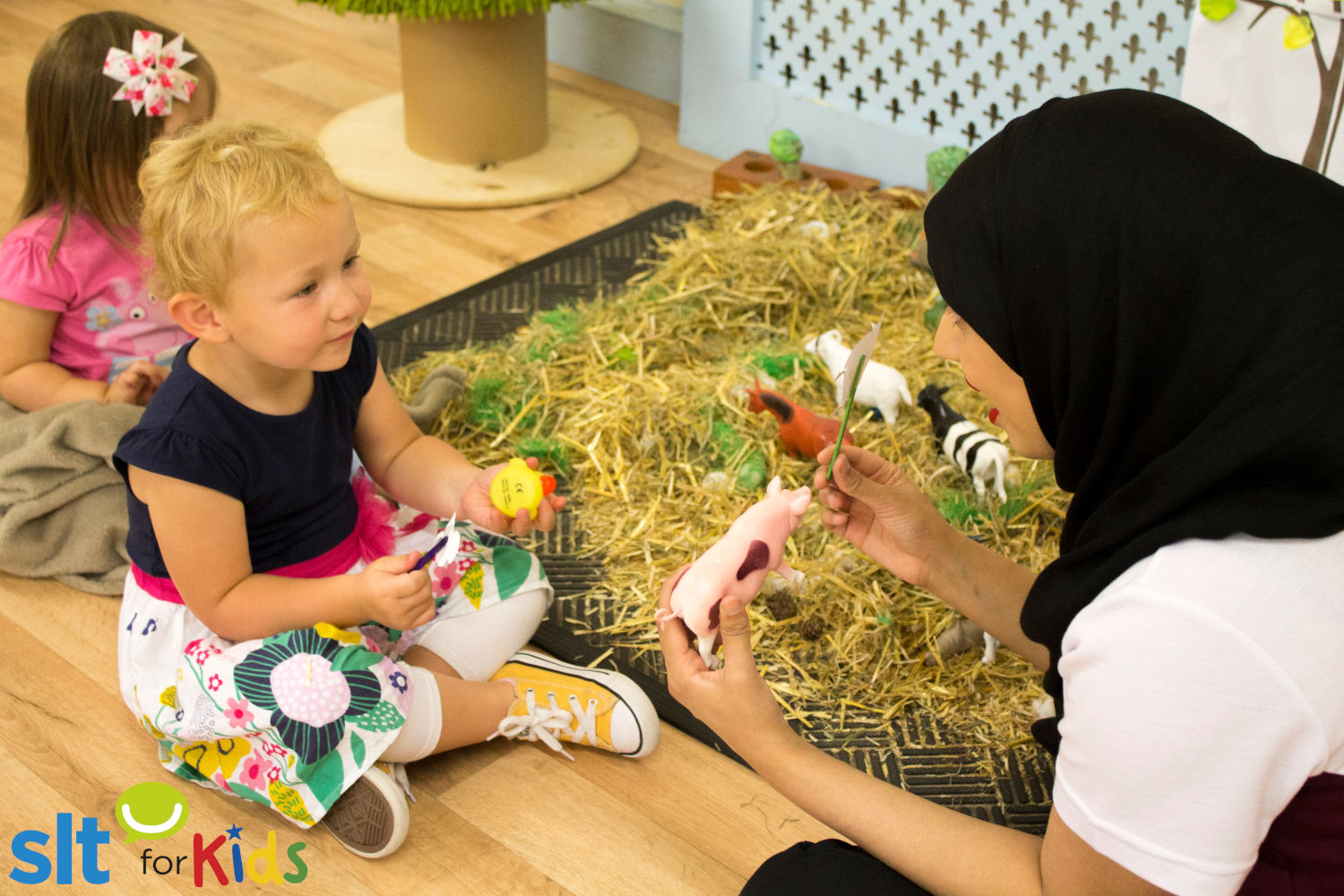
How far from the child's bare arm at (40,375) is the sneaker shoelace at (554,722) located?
0.78 meters

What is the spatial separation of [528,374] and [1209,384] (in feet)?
5.00

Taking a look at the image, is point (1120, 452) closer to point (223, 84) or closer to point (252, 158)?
point (252, 158)

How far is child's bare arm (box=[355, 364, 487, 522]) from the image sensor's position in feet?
5.23

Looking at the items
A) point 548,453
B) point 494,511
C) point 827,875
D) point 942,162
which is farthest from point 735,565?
point 942,162

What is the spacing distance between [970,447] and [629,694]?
0.70 metres

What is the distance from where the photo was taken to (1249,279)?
855 mm

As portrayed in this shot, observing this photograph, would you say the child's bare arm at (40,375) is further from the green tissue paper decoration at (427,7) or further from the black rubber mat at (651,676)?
the green tissue paper decoration at (427,7)

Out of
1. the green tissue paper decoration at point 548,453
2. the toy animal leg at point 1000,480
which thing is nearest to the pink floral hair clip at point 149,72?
the green tissue paper decoration at point 548,453

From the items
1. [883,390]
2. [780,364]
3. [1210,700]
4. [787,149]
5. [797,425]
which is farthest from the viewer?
[787,149]

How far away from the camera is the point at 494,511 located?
1.52m

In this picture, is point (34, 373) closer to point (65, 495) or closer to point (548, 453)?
point (65, 495)

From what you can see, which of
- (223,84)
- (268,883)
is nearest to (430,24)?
(223,84)

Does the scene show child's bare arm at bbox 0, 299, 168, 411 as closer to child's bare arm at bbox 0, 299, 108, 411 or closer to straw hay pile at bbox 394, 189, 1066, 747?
child's bare arm at bbox 0, 299, 108, 411

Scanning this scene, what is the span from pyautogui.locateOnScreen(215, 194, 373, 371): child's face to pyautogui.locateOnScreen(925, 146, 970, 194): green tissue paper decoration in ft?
5.26
